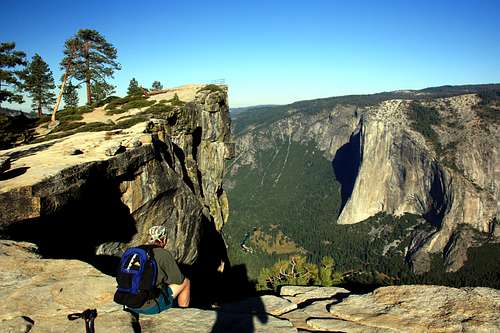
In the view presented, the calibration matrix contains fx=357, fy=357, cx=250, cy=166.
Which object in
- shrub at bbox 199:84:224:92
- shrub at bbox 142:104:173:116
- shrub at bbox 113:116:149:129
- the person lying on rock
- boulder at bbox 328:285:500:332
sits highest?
shrub at bbox 199:84:224:92

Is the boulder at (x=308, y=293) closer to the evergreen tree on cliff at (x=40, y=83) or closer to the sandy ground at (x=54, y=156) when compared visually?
the sandy ground at (x=54, y=156)

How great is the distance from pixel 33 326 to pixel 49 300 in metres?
1.24

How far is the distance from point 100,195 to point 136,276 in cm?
1480

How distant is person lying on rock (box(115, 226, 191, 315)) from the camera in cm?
764

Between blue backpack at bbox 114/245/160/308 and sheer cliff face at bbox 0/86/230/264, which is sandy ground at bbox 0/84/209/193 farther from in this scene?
blue backpack at bbox 114/245/160/308

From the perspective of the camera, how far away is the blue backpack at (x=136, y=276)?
7621 millimetres

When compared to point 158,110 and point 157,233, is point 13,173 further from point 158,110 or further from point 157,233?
point 158,110

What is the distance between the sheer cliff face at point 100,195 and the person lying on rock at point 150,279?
9210 millimetres

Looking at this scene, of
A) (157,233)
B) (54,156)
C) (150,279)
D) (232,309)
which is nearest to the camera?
(150,279)

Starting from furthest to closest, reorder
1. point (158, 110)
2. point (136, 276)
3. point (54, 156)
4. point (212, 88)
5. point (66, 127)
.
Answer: point (212, 88), point (158, 110), point (66, 127), point (54, 156), point (136, 276)

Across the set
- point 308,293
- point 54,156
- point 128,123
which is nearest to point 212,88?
point 128,123

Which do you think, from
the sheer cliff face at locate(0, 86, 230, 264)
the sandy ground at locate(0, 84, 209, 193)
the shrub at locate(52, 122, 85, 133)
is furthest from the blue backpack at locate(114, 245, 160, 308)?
the shrub at locate(52, 122, 85, 133)

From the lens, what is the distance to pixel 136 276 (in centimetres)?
760

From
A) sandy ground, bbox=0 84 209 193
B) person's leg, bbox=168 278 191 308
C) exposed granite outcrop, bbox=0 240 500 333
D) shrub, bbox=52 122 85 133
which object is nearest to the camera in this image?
exposed granite outcrop, bbox=0 240 500 333
